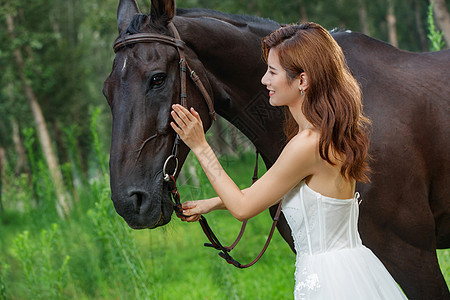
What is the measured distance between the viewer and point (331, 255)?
1869 mm

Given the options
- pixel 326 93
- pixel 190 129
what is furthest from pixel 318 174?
pixel 190 129

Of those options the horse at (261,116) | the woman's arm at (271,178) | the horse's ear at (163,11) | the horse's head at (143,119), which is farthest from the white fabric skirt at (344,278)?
the horse's ear at (163,11)

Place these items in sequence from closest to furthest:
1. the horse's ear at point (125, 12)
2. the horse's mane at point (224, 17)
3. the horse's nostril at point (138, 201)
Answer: the horse's nostril at point (138, 201)
the horse's ear at point (125, 12)
the horse's mane at point (224, 17)

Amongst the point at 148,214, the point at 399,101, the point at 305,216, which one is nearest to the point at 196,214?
the point at 148,214

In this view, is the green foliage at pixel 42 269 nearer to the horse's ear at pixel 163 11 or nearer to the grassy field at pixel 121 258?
the grassy field at pixel 121 258

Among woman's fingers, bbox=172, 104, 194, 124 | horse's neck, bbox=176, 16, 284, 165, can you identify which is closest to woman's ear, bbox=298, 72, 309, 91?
woman's fingers, bbox=172, 104, 194, 124

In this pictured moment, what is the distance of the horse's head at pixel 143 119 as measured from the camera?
6.97 ft

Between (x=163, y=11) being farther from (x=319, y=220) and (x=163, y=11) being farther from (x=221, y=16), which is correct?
(x=319, y=220)

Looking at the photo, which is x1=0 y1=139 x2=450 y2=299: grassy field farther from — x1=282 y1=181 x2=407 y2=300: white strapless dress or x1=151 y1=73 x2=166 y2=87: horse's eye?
x1=282 y1=181 x2=407 y2=300: white strapless dress

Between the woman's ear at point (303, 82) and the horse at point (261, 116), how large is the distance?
2.32ft

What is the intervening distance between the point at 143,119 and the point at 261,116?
0.83 meters

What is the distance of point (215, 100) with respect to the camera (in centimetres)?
264

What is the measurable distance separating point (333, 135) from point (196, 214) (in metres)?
0.83

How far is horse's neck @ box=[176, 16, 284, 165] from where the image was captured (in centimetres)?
263
